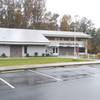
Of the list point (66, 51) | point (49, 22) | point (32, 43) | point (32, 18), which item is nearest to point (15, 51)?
point (32, 43)

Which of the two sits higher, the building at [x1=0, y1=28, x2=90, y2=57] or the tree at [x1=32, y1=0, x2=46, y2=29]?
the tree at [x1=32, y1=0, x2=46, y2=29]

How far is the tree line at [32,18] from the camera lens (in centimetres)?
6309

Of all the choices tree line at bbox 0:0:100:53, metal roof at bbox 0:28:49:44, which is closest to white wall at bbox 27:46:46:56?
metal roof at bbox 0:28:49:44

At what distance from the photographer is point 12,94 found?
8.80 meters

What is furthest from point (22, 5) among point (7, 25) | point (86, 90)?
point (86, 90)

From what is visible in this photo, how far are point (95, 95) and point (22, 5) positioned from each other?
61399 mm

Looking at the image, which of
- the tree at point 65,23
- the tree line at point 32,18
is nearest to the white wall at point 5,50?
the tree line at point 32,18

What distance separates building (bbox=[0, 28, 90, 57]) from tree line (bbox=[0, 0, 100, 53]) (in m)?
9.01

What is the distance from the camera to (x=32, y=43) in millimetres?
41406

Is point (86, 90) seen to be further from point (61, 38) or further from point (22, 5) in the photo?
point (22, 5)

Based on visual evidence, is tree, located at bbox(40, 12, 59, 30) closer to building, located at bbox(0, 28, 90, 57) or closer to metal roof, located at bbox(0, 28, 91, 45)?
building, located at bbox(0, 28, 90, 57)

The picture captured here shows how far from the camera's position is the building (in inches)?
1595

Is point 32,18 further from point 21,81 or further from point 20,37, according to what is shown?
point 21,81

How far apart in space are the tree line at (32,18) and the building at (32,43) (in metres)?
9.01
